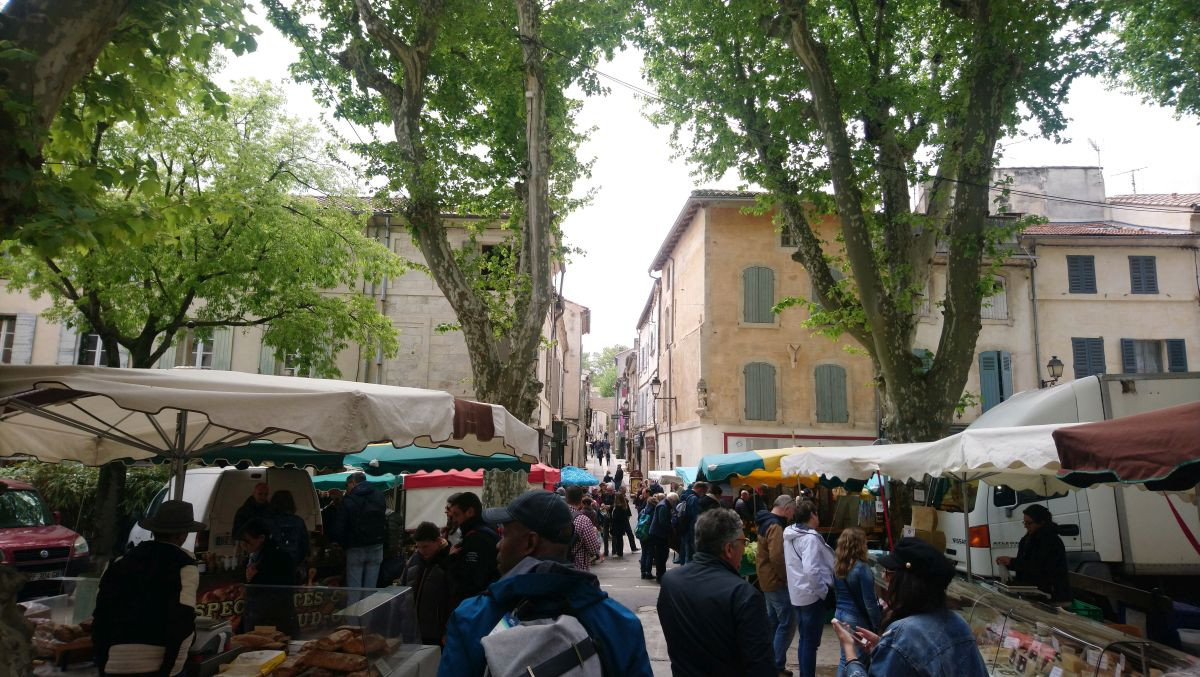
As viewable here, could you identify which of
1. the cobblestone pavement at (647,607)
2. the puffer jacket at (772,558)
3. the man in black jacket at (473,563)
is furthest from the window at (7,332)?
the puffer jacket at (772,558)

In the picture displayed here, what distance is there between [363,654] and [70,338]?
2504 centimetres

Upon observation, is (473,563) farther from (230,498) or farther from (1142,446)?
(230,498)

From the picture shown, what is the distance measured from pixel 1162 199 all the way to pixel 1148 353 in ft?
21.7

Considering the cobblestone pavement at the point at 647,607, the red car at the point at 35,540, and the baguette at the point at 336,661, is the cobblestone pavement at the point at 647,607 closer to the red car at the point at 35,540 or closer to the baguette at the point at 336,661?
the baguette at the point at 336,661

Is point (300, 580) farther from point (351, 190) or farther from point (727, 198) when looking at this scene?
point (727, 198)

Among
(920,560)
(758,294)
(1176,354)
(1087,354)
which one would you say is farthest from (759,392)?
(920,560)

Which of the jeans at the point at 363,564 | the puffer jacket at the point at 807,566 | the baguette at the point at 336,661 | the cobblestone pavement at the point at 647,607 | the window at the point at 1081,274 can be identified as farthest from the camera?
the window at the point at 1081,274

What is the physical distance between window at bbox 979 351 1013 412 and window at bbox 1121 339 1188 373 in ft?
12.4

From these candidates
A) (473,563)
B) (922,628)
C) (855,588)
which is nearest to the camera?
(922,628)

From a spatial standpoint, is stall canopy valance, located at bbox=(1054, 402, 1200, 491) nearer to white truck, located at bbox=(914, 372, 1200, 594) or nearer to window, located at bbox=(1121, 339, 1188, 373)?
white truck, located at bbox=(914, 372, 1200, 594)

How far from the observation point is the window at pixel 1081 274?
25203 mm

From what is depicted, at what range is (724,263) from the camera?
26.3 meters

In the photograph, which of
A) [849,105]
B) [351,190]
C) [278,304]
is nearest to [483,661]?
[849,105]

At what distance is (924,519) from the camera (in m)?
11.9
